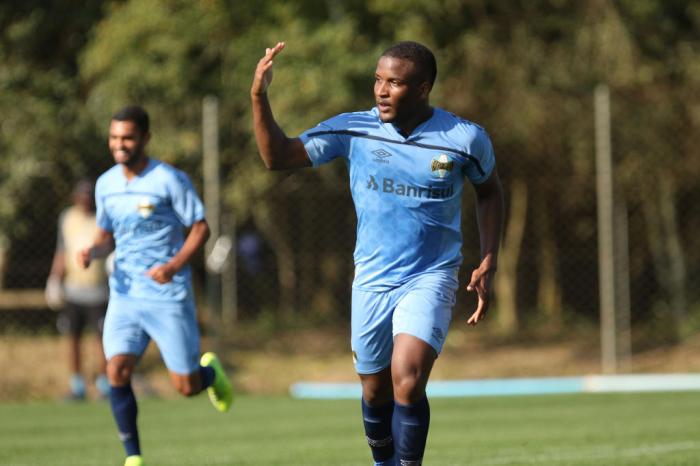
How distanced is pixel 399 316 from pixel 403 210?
52cm

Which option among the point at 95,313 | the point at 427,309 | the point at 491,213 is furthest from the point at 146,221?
the point at 95,313

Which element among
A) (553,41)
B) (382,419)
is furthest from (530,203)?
(382,419)

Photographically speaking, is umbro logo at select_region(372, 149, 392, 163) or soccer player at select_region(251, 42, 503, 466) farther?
umbro logo at select_region(372, 149, 392, 163)

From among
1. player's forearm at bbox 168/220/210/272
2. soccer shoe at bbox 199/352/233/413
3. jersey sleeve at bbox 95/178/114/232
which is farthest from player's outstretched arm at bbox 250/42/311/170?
soccer shoe at bbox 199/352/233/413

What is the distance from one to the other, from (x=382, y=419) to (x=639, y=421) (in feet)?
15.2

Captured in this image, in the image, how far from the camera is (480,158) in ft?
20.4

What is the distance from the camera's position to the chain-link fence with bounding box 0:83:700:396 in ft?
54.5

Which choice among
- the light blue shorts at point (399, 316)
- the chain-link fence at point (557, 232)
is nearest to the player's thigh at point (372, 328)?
the light blue shorts at point (399, 316)

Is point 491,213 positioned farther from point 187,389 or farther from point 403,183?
point 187,389

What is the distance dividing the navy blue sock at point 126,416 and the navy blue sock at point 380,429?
204cm

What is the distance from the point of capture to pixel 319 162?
20.4ft

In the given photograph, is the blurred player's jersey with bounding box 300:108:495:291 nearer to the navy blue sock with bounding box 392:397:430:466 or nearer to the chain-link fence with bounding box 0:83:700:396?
the navy blue sock with bounding box 392:397:430:466

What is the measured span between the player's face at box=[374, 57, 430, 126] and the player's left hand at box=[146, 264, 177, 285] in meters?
2.44

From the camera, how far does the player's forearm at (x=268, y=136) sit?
19.2 feet
